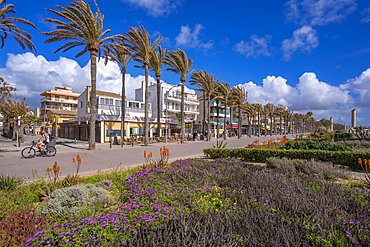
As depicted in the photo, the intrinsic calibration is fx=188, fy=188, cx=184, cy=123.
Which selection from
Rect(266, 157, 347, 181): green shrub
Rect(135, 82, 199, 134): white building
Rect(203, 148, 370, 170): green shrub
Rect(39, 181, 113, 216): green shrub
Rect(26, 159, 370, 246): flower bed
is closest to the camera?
→ Rect(26, 159, 370, 246): flower bed

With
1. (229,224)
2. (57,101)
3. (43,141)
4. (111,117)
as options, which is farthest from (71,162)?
(57,101)

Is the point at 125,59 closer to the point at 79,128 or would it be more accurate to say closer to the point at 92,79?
the point at 92,79

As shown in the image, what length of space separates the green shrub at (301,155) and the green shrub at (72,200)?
8271 mm

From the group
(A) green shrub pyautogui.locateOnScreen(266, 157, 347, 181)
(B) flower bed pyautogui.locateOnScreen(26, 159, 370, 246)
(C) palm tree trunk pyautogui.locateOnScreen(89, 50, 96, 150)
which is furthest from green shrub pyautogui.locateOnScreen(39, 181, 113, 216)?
(C) palm tree trunk pyautogui.locateOnScreen(89, 50, 96, 150)

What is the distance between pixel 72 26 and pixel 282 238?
803 inches

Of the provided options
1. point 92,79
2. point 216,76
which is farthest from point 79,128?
point 216,76

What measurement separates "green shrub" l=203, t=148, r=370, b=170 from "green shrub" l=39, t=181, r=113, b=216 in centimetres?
827

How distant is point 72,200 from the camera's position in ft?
13.0

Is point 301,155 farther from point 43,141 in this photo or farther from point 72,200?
point 43,141

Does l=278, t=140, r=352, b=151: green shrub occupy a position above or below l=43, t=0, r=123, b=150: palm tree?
below

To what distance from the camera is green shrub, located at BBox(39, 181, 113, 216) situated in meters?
3.68

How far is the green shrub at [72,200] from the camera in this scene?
368 cm

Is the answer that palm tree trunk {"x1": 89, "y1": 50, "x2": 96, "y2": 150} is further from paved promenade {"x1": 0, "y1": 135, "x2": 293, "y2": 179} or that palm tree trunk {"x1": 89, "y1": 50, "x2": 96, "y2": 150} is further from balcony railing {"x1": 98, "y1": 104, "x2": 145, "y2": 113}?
balcony railing {"x1": 98, "y1": 104, "x2": 145, "y2": 113}

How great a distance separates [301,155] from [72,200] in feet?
33.4
